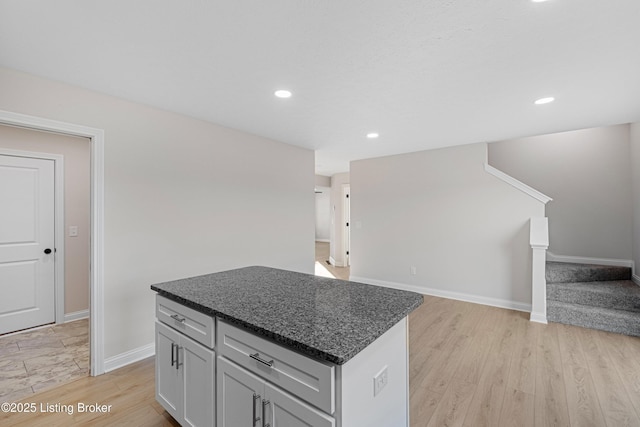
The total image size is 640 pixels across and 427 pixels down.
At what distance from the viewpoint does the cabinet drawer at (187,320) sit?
147cm

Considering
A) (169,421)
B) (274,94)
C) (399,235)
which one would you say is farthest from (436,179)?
(169,421)

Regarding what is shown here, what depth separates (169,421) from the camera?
5.97 feet

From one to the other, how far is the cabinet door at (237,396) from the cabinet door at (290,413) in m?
0.07

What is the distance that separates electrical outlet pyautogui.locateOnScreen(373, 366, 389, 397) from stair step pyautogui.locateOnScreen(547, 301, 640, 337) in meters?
3.29

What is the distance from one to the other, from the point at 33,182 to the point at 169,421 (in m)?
3.14

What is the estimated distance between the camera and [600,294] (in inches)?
131

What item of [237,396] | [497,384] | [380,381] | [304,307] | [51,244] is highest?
[51,244]

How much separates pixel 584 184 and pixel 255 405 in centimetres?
522

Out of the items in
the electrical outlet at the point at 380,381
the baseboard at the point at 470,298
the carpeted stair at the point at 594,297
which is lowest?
the baseboard at the point at 470,298

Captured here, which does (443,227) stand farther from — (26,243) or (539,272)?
(26,243)

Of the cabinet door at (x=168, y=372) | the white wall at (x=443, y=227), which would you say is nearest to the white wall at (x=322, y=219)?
the white wall at (x=443, y=227)

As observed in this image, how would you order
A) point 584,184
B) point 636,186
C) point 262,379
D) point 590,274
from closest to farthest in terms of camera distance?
1. point 262,379
2. point 636,186
3. point 590,274
4. point 584,184

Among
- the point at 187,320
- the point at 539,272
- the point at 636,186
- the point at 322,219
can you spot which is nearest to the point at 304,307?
the point at 187,320

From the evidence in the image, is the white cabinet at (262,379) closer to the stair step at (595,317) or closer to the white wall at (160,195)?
the white wall at (160,195)
